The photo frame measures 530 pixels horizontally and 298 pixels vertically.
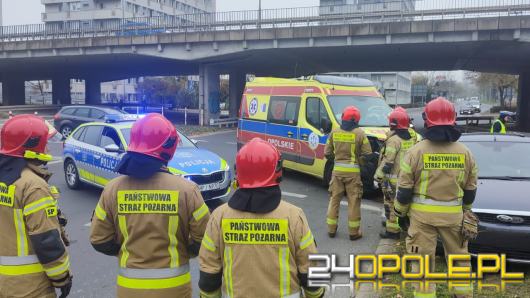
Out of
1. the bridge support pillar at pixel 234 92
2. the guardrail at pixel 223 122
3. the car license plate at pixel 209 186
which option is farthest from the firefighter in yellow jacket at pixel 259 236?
the bridge support pillar at pixel 234 92

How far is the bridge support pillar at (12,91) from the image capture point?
46.8 metres

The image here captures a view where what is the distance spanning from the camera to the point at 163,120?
2.90 m

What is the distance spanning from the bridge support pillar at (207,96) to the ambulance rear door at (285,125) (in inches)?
705

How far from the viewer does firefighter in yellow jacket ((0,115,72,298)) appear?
2.79 meters

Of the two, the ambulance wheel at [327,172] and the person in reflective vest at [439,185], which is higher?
the person in reflective vest at [439,185]

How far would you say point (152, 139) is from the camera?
2.79 metres

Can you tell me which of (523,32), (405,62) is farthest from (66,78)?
(523,32)

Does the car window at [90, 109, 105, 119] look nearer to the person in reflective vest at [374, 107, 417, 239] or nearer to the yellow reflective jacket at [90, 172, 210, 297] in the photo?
the person in reflective vest at [374, 107, 417, 239]

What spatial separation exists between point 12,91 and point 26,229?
51130mm

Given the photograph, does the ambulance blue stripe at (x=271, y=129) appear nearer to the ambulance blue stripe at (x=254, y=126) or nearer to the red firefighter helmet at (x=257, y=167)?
the ambulance blue stripe at (x=254, y=126)

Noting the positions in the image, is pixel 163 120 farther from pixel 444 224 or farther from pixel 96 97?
pixel 96 97

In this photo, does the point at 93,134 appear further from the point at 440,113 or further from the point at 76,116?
the point at 76,116

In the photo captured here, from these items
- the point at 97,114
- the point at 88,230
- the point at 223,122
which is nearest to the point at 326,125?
the point at 88,230

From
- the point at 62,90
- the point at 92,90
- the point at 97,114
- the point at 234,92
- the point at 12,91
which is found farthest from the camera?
the point at 92,90
